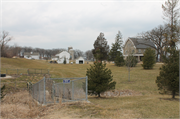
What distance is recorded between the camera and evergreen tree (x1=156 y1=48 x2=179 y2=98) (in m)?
12.2

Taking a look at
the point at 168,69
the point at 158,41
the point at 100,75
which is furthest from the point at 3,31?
the point at 168,69

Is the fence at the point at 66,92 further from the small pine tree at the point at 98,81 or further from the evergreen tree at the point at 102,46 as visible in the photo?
the evergreen tree at the point at 102,46

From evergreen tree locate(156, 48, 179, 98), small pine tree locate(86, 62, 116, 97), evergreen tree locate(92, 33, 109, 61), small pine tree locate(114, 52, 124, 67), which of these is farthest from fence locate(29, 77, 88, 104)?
evergreen tree locate(92, 33, 109, 61)

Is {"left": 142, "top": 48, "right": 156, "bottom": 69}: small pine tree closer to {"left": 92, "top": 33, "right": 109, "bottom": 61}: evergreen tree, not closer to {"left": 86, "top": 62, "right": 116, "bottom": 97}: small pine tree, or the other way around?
{"left": 86, "top": 62, "right": 116, "bottom": 97}: small pine tree

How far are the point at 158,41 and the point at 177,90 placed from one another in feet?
110

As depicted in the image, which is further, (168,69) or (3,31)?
(3,31)

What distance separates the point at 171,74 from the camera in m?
12.3

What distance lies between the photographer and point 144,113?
7.95 metres

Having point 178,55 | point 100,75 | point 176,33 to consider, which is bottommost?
point 100,75

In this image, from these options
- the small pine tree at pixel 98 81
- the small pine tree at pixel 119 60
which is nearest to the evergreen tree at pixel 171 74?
the small pine tree at pixel 98 81

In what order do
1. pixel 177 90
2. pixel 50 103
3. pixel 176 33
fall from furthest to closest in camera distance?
pixel 176 33
pixel 177 90
pixel 50 103

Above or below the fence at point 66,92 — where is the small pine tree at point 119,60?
above

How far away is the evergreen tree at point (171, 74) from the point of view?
12.2m

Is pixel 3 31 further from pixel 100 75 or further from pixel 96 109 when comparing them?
pixel 96 109
